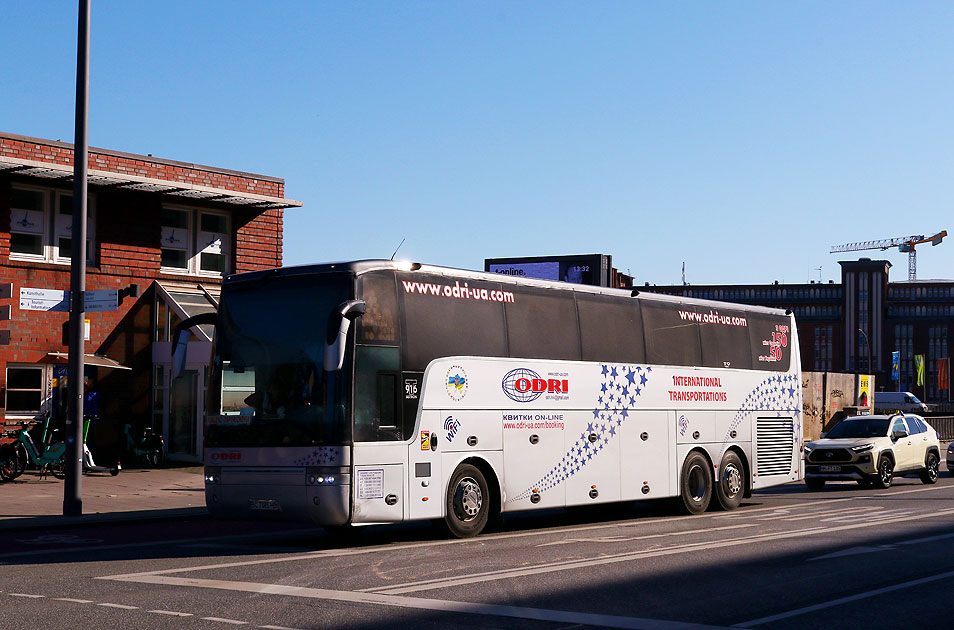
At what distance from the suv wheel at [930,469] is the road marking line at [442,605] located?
2215 cm

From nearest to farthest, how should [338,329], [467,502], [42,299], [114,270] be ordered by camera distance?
[338,329] → [467,502] → [42,299] → [114,270]

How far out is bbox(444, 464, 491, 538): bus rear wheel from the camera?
591 inches

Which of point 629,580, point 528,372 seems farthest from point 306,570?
point 528,372

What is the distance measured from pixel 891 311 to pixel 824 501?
115005 mm

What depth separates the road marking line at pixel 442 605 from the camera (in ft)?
28.0

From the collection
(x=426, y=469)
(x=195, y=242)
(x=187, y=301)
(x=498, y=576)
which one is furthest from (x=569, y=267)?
(x=498, y=576)

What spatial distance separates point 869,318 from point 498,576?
125166 mm

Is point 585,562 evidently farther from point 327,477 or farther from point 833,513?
point 833,513

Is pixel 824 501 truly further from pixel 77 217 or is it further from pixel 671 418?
pixel 77 217

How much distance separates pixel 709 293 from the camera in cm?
13350

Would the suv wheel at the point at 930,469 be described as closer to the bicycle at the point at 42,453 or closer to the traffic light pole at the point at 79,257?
the traffic light pole at the point at 79,257

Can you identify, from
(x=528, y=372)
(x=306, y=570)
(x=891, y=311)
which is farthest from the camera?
(x=891, y=311)

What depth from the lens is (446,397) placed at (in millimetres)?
15031

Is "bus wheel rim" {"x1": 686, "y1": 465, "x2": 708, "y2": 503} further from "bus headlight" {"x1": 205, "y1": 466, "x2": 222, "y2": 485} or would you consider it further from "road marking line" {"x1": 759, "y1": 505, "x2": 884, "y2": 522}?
"bus headlight" {"x1": 205, "y1": 466, "x2": 222, "y2": 485}
